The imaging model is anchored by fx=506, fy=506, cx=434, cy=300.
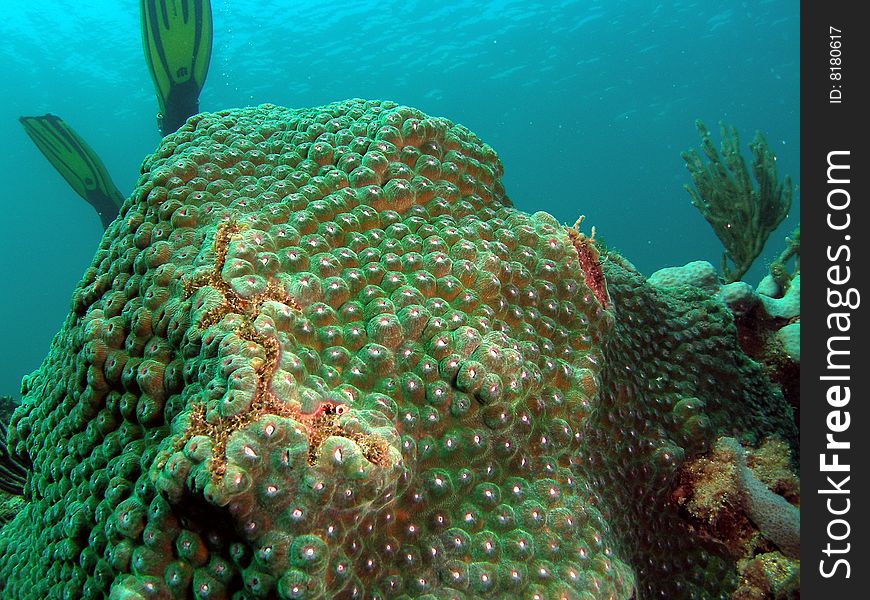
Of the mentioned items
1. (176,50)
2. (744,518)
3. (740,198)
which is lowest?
(744,518)

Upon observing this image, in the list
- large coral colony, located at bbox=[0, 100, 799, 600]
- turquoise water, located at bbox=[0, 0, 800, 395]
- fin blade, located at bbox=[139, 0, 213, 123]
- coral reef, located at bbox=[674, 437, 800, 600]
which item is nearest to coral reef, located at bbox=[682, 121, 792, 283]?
large coral colony, located at bbox=[0, 100, 799, 600]

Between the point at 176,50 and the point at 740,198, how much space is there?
837 centimetres

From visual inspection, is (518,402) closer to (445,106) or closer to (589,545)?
(589,545)

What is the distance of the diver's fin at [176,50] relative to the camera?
734 cm

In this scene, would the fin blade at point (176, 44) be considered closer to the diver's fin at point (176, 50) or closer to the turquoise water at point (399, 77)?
the diver's fin at point (176, 50)

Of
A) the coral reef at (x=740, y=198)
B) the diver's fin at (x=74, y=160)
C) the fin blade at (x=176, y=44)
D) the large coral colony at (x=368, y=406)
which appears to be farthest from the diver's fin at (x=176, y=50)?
the coral reef at (x=740, y=198)

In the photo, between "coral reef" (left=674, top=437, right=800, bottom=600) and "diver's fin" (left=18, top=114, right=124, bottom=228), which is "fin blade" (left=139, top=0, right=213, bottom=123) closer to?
"diver's fin" (left=18, top=114, right=124, bottom=228)

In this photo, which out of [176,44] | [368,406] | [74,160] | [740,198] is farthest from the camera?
[74,160]

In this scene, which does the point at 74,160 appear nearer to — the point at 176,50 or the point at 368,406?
the point at 176,50

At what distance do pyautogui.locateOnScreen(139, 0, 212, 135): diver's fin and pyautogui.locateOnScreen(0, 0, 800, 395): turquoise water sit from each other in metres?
36.2

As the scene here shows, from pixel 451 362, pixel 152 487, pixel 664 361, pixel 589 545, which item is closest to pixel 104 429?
pixel 152 487

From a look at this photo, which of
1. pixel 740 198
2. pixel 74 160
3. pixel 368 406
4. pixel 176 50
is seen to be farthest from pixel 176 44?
pixel 740 198

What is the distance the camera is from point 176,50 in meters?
7.59

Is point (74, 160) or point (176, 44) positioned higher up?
point (176, 44)
